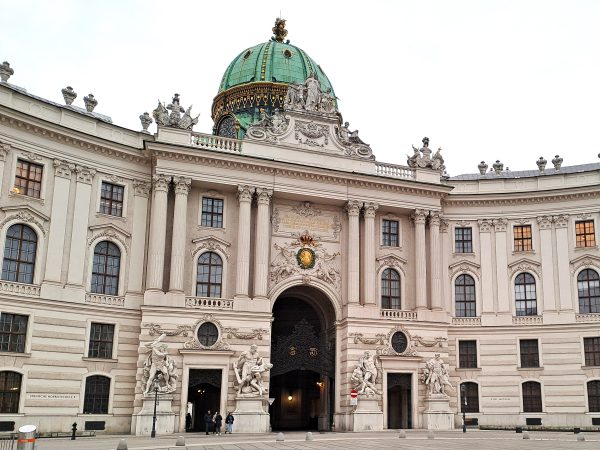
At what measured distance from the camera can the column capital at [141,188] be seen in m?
42.7

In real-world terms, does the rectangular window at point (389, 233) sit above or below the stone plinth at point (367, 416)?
above

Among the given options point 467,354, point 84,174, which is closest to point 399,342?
point 467,354

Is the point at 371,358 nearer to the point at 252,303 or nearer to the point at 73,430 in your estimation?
the point at 252,303

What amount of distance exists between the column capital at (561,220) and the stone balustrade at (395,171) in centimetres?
1052

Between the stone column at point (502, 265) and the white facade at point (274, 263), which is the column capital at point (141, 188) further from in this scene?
the stone column at point (502, 265)

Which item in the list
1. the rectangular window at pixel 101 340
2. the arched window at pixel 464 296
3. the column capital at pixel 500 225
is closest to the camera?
the rectangular window at pixel 101 340

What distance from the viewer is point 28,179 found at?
3806cm

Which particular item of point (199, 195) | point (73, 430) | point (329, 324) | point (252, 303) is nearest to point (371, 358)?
point (329, 324)

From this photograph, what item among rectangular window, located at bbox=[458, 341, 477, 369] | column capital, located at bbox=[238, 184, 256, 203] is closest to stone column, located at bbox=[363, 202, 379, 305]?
rectangular window, located at bbox=[458, 341, 477, 369]

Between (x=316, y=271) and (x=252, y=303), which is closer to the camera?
(x=252, y=303)

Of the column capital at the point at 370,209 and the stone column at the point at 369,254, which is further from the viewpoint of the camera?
the column capital at the point at 370,209

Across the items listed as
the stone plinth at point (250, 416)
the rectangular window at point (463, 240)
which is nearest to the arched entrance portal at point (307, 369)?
the stone plinth at point (250, 416)

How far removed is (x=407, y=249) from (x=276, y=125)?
12.7 metres

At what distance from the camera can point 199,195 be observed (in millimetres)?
44062
